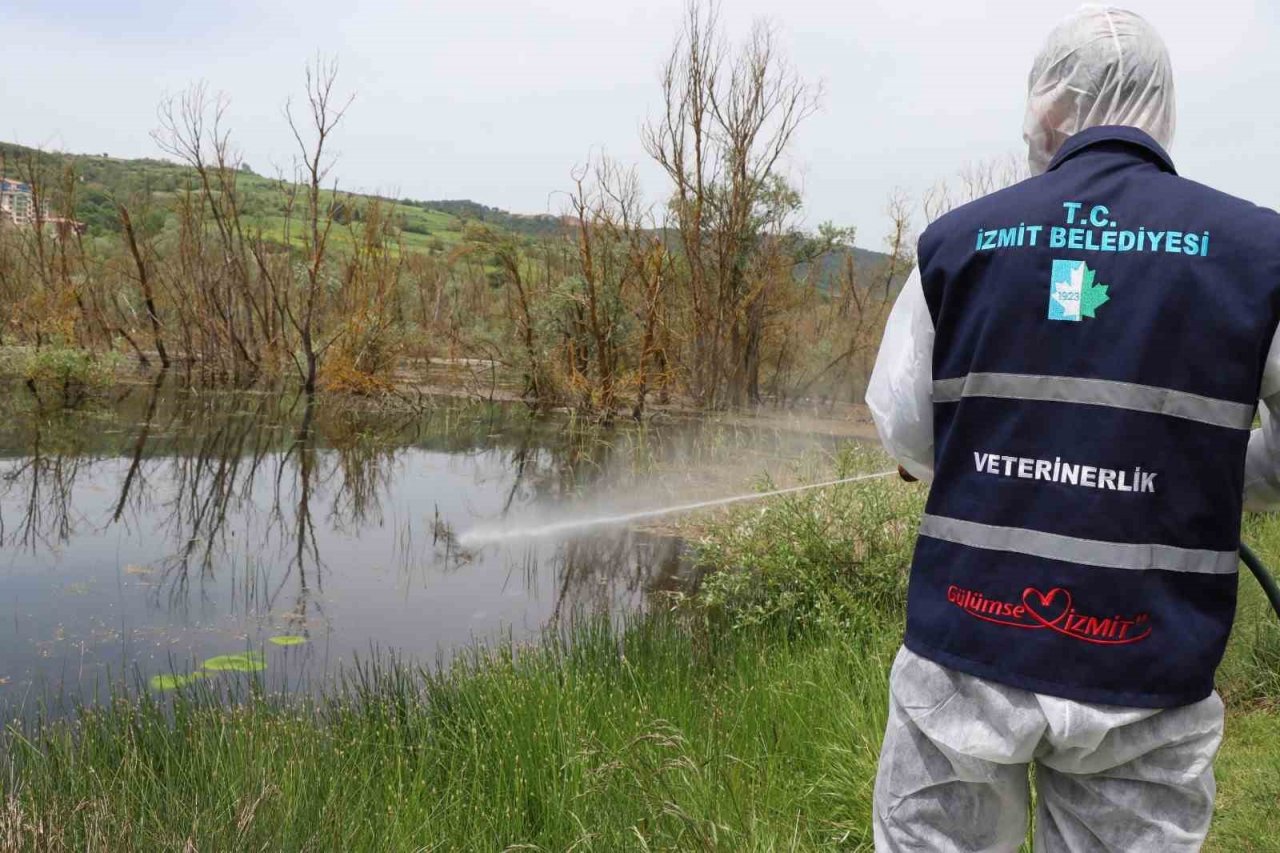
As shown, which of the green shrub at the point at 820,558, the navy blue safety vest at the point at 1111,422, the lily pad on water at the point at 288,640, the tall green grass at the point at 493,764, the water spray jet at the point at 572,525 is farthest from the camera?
the water spray jet at the point at 572,525

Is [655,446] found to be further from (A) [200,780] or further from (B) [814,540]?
(A) [200,780]

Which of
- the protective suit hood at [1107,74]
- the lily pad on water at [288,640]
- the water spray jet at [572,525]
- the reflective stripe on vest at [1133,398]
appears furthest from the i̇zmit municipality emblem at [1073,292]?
the water spray jet at [572,525]

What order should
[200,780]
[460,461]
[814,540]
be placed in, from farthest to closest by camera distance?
[460,461] → [814,540] → [200,780]

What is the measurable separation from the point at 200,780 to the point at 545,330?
48.1ft

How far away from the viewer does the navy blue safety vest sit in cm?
163

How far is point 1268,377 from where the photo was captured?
167 centimetres

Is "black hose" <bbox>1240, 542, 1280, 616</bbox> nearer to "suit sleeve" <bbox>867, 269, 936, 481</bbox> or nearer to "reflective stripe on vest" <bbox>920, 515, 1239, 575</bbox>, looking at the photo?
"reflective stripe on vest" <bbox>920, 515, 1239, 575</bbox>

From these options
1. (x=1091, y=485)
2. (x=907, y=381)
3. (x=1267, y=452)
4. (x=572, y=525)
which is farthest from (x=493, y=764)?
(x=572, y=525)

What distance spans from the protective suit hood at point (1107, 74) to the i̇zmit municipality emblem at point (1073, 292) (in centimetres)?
36

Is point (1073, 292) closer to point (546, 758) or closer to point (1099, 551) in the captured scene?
point (1099, 551)

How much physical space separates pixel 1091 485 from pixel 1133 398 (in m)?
0.15

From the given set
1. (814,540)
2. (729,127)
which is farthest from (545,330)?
(814,540)

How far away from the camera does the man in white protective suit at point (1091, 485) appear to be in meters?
1.64

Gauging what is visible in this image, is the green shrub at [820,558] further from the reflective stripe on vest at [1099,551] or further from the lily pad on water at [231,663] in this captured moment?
the reflective stripe on vest at [1099,551]
